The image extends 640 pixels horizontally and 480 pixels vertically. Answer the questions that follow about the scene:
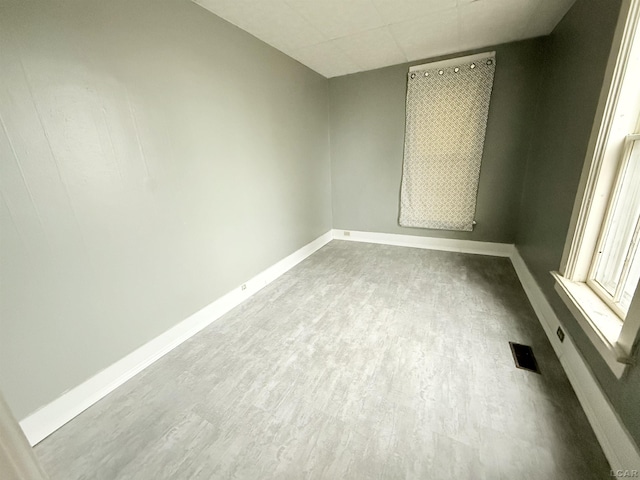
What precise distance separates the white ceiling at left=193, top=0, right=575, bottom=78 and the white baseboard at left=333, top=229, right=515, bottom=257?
7.42ft

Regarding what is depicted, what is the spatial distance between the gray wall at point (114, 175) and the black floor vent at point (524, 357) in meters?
2.24

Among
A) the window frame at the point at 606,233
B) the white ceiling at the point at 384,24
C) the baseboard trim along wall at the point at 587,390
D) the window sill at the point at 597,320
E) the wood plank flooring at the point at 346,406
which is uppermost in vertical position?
the white ceiling at the point at 384,24

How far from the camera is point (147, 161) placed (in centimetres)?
165

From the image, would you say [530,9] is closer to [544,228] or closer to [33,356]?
[544,228]

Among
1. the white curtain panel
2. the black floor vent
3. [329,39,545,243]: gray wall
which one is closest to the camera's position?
the black floor vent

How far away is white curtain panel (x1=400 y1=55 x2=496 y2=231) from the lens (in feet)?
9.80

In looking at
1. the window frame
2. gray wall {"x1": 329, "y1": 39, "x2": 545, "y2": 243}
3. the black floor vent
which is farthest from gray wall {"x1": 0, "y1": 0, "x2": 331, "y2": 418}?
the window frame

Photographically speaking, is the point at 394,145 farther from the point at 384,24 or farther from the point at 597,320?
the point at 597,320

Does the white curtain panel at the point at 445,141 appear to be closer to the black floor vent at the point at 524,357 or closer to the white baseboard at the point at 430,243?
the white baseboard at the point at 430,243

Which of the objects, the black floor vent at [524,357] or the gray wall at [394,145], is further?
the gray wall at [394,145]

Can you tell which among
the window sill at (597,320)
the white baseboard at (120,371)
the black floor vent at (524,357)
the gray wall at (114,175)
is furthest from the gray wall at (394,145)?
the white baseboard at (120,371)

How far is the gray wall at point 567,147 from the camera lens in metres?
1.27

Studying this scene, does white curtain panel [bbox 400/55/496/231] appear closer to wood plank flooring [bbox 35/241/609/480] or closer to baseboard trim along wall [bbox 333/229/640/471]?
baseboard trim along wall [bbox 333/229/640/471]

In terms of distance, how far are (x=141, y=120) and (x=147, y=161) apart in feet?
0.80
